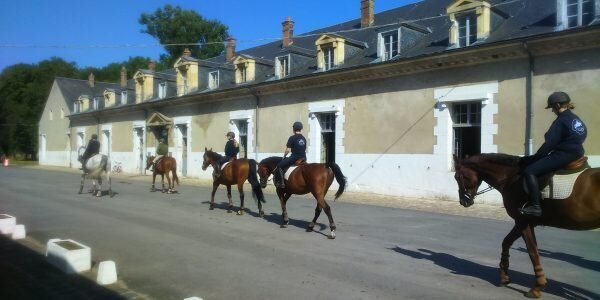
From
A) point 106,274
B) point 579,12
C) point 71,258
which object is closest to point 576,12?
point 579,12

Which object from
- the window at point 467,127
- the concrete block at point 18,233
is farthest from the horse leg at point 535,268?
the window at point 467,127

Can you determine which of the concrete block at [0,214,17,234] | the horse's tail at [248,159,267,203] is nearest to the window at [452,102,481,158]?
the horse's tail at [248,159,267,203]

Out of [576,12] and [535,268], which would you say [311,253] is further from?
[576,12]

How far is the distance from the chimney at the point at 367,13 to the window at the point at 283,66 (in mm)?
4390

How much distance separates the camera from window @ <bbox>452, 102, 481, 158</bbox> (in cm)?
1714

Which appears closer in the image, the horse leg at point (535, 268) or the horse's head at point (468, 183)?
the horse leg at point (535, 268)

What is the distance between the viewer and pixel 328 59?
73.8 feet

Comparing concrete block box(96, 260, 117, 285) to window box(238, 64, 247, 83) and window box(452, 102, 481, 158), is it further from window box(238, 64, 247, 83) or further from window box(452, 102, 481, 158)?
window box(238, 64, 247, 83)

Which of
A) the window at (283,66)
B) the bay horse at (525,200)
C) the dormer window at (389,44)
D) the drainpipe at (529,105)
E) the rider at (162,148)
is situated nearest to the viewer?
the bay horse at (525,200)

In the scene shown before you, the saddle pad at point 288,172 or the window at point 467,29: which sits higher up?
the window at point 467,29

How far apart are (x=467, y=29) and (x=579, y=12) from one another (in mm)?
3640

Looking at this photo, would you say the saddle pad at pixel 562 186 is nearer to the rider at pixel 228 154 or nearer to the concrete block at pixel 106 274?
the concrete block at pixel 106 274

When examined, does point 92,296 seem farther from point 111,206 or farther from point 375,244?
point 111,206

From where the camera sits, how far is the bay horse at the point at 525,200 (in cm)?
559
